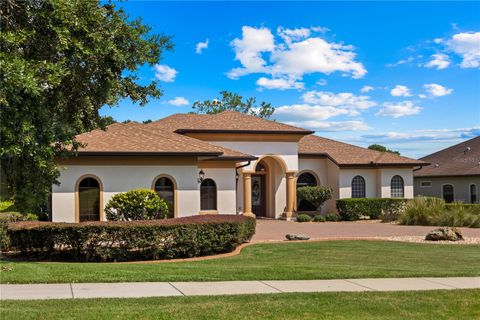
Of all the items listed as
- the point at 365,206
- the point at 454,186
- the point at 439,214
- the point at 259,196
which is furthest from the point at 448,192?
the point at 259,196

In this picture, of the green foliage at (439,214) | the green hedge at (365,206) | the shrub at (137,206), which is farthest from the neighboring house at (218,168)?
the green foliage at (439,214)

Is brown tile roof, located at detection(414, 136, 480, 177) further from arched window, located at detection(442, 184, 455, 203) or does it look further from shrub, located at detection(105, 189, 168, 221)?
shrub, located at detection(105, 189, 168, 221)

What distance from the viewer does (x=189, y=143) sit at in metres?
24.1

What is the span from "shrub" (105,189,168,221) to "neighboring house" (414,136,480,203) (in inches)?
999

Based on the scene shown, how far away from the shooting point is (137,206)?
1983cm

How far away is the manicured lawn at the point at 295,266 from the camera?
10.3 metres

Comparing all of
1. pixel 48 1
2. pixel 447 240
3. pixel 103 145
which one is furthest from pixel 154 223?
pixel 447 240

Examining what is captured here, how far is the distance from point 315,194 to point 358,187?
376 cm

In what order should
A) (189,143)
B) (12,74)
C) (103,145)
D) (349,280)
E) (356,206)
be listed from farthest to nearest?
(356,206) → (189,143) → (103,145) → (349,280) → (12,74)

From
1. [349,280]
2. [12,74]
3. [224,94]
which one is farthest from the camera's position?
[224,94]

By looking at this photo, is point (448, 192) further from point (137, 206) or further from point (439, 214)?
point (137, 206)

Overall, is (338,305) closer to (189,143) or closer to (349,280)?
(349,280)

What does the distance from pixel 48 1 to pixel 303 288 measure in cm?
641

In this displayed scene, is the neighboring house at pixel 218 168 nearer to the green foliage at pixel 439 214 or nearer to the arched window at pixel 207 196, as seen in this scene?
the arched window at pixel 207 196
